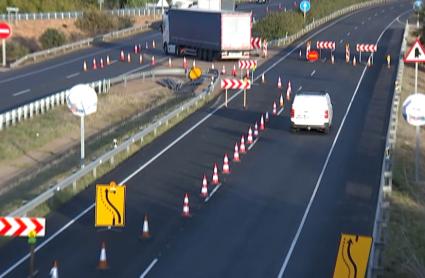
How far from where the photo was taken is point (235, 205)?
24.0m

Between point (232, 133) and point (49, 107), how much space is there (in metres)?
12.5

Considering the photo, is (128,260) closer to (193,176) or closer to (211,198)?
(211,198)

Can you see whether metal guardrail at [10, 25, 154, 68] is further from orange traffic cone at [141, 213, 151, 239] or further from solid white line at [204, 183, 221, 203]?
orange traffic cone at [141, 213, 151, 239]

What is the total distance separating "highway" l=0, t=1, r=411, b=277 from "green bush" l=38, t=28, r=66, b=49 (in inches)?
1524

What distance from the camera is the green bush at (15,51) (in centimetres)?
6981

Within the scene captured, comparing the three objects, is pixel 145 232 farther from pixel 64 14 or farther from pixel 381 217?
pixel 64 14

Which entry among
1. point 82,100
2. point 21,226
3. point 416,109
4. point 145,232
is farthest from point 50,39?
point 21,226

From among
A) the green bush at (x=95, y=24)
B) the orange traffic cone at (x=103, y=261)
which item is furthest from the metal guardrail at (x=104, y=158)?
the green bush at (x=95, y=24)

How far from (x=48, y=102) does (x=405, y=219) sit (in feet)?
80.3

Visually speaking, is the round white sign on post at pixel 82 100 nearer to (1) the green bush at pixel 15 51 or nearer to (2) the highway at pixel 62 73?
(2) the highway at pixel 62 73

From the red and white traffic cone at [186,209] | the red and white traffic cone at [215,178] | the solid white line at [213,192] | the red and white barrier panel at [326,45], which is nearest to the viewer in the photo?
the red and white traffic cone at [186,209]

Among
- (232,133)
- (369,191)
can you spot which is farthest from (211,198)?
(232,133)

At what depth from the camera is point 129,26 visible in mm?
91875

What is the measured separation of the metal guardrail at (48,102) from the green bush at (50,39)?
24306mm
